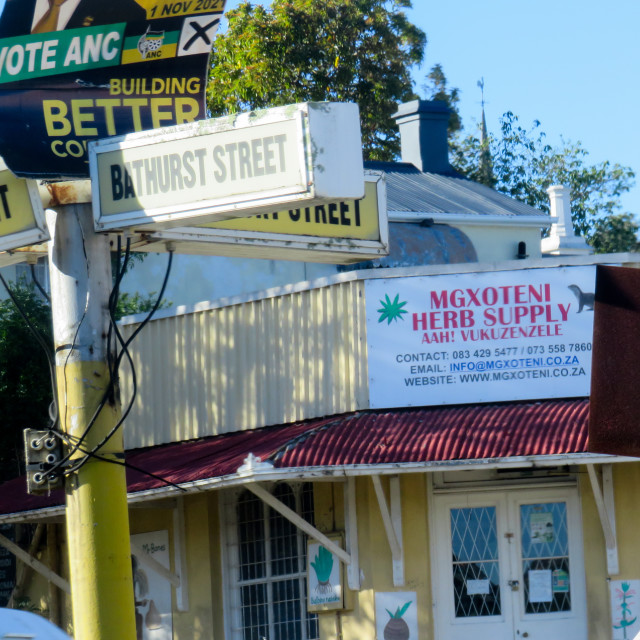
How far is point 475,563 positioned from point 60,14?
787 centimetres

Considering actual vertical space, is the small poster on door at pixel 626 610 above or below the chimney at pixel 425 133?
below

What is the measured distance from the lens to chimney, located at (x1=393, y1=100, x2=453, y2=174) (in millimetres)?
26953

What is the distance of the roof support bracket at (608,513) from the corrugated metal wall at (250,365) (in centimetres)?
253

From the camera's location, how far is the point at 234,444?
14.3 metres

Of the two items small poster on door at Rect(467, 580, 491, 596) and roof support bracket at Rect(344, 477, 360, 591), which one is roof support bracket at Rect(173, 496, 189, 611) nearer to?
roof support bracket at Rect(344, 477, 360, 591)

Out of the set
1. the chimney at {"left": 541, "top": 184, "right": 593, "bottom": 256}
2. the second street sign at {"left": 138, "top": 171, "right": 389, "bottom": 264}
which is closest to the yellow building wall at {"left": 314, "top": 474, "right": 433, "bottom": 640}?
the second street sign at {"left": 138, "top": 171, "right": 389, "bottom": 264}

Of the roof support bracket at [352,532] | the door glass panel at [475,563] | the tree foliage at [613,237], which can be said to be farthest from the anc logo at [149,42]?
the tree foliage at [613,237]

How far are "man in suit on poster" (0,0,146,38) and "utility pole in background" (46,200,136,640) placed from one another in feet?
3.45

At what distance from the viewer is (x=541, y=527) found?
13438 millimetres

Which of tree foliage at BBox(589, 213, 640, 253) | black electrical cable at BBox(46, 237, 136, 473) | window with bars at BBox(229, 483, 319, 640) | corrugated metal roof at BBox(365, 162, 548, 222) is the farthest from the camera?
tree foliage at BBox(589, 213, 640, 253)

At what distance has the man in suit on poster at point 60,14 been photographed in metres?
7.49

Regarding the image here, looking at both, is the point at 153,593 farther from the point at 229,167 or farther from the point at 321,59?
the point at 321,59

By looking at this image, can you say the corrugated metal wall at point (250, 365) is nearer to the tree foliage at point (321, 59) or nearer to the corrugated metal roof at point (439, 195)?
the corrugated metal roof at point (439, 195)

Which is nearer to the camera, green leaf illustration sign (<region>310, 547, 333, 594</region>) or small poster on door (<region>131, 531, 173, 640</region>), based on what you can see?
green leaf illustration sign (<region>310, 547, 333, 594</region>)
